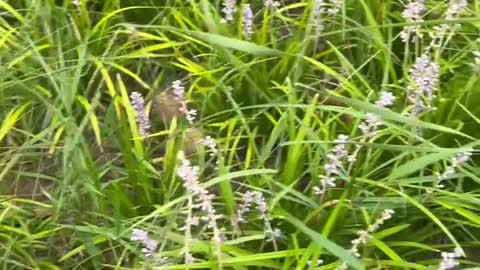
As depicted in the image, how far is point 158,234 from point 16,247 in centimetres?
29

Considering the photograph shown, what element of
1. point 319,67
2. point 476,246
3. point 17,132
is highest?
point 319,67

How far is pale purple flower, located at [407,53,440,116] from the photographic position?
1.66m

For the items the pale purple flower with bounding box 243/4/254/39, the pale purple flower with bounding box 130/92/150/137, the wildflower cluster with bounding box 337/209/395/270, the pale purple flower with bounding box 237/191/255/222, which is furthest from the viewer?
the pale purple flower with bounding box 243/4/254/39

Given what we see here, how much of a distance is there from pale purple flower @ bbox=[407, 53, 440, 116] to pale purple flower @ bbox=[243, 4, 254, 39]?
1.25 feet

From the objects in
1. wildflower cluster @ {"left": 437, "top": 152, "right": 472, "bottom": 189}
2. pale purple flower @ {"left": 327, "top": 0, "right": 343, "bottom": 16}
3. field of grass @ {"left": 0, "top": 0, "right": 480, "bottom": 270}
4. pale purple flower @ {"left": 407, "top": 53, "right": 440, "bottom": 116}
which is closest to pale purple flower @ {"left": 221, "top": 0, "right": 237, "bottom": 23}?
Answer: field of grass @ {"left": 0, "top": 0, "right": 480, "bottom": 270}

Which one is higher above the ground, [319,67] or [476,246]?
[319,67]

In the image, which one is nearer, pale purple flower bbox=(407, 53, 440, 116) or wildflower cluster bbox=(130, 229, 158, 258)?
wildflower cluster bbox=(130, 229, 158, 258)

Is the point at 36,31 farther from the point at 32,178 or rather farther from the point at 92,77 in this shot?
the point at 32,178

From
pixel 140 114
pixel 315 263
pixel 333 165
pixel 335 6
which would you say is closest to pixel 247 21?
pixel 335 6

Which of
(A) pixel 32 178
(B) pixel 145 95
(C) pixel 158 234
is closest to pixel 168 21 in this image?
(B) pixel 145 95

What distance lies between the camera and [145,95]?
79.4 inches

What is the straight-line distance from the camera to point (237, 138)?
1801mm

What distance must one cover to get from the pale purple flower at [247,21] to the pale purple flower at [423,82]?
0.38 m

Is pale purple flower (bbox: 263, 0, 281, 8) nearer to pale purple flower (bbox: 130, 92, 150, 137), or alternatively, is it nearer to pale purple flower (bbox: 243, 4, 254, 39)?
pale purple flower (bbox: 243, 4, 254, 39)
